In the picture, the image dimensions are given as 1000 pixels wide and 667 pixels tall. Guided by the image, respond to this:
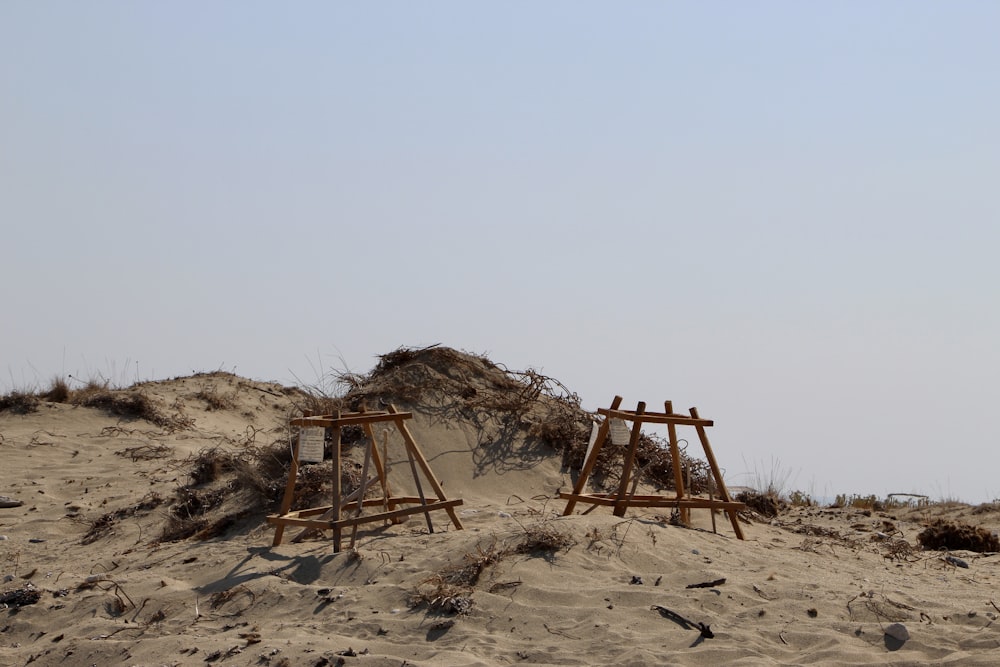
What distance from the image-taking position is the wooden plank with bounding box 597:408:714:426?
330 inches

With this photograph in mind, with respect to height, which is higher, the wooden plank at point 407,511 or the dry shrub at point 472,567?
the wooden plank at point 407,511

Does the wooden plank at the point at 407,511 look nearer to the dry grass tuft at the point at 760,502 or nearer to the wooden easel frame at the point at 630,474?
the wooden easel frame at the point at 630,474

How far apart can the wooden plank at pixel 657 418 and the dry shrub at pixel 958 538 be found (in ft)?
8.66

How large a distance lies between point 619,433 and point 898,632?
2.94m

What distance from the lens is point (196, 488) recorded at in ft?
32.8

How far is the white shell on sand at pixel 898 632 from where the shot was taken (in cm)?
590

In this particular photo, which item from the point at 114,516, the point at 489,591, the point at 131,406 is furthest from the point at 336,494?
the point at 131,406

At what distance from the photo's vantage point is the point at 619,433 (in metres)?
8.35

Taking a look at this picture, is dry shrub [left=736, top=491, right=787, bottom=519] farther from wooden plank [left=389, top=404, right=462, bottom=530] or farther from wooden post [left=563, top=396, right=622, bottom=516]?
wooden plank [left=389, top=404, right=462, bottom=530]

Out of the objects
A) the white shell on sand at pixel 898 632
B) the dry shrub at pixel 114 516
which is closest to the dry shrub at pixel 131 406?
the dry shrub at pixel 114 516

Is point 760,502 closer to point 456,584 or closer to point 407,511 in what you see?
point 407,511

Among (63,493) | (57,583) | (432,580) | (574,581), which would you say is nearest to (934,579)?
(574,581)

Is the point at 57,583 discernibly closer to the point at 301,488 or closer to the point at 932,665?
the point at 301,488

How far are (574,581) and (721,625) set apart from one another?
1.06 meters
